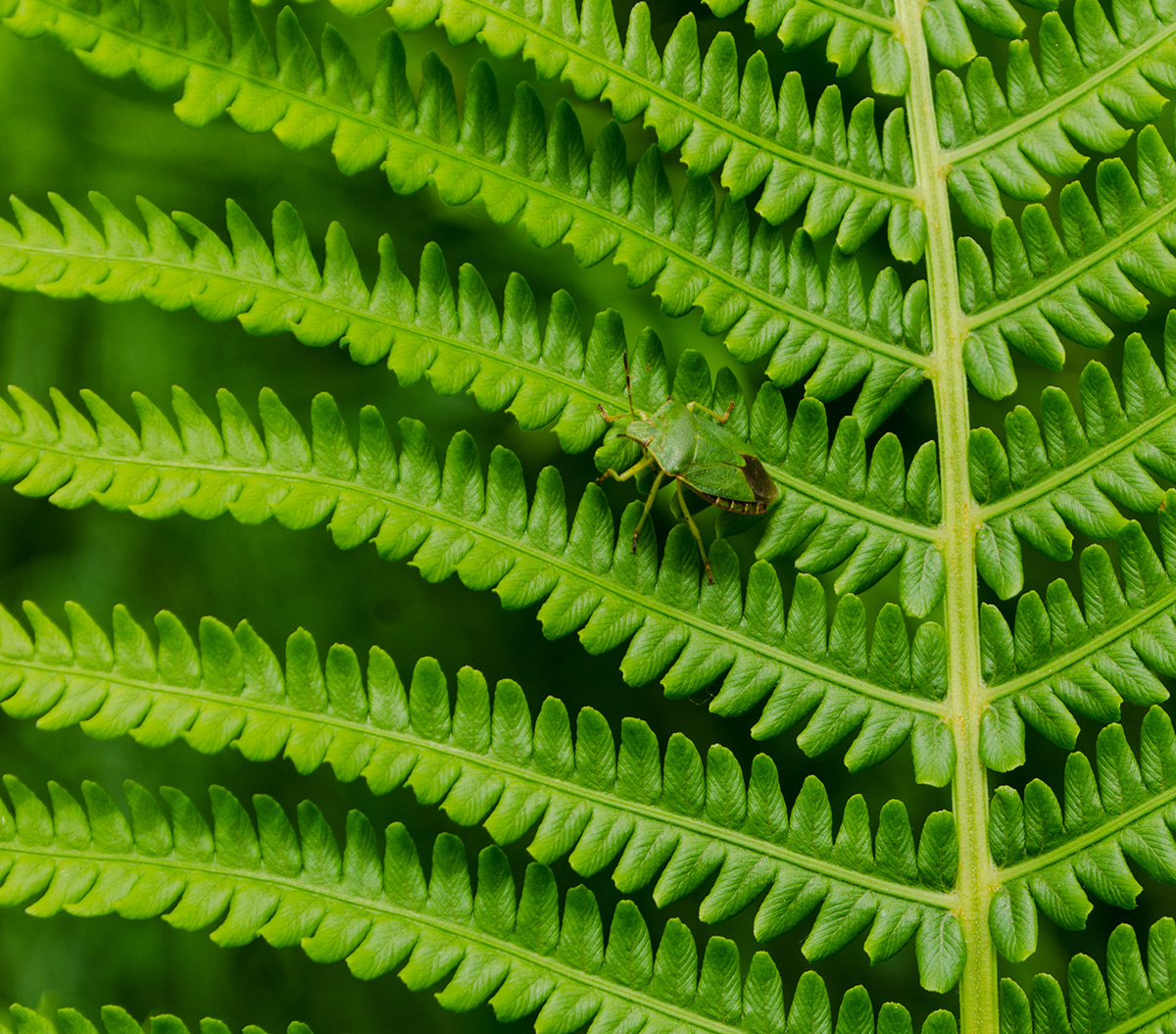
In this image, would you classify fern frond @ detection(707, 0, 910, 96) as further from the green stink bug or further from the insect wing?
the insect wing

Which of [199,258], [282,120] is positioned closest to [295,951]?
[199,258]

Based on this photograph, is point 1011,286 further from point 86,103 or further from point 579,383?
point 86,103

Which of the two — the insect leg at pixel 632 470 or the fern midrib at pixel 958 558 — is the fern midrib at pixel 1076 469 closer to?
the fern midrib at pixel 958 558

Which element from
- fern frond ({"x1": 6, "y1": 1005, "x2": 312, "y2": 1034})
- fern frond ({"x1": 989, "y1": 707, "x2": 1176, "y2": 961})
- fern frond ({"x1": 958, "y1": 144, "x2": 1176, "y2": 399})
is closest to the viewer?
fern frond ({"x1": 6, "y1": 1005, "x2": 312, "y2": 1034})

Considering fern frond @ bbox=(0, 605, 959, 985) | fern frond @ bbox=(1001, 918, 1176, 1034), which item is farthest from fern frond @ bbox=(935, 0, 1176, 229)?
fern frond @ bbox=(1001, 918, 1176, 1034)

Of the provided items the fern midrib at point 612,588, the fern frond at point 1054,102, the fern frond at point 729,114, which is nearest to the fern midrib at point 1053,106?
the fern frond at point 1054,102

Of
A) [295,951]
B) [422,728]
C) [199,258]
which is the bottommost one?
[295,951]

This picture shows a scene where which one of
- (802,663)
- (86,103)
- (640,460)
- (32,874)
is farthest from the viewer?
(86,103)
